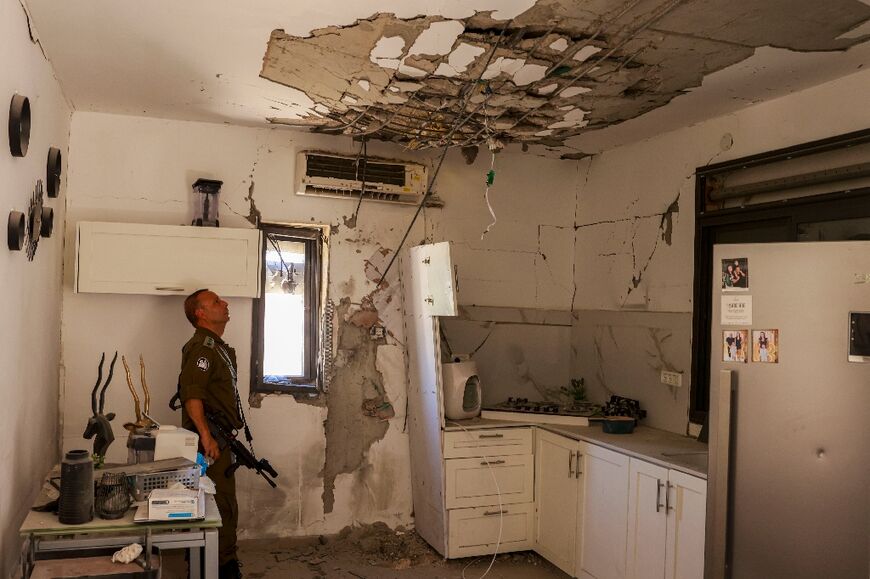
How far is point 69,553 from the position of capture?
9.23ft

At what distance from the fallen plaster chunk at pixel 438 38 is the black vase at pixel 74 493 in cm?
213

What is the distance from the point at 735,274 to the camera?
9.64 feet

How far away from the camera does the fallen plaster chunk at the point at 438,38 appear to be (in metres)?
2.85

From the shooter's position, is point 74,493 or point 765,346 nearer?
point 74,493

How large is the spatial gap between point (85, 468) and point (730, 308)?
8.55 ft

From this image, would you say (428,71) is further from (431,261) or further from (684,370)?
(684,370)

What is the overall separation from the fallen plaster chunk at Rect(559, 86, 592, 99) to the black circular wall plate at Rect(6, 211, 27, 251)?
8.28 feet

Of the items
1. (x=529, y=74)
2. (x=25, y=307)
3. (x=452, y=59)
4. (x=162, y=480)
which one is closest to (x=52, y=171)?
(x=25, y=307)

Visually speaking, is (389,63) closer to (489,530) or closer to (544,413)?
(544,413)

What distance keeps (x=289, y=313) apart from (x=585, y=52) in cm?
267

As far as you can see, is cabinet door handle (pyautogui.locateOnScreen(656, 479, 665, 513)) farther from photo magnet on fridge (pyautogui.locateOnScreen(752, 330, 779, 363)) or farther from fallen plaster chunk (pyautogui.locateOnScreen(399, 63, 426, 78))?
fallen plaster chunk (pyautogui.locateOnScreen(399, 63, 426, 78))

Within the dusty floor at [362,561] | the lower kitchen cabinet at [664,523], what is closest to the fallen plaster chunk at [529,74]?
the lower kitchen cabinet at [664,523]

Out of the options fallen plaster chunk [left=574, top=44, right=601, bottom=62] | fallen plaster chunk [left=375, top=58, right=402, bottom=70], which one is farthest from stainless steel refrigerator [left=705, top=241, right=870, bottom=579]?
fallen plaster chunk [left=375, top=58, right=402, bottom=70]

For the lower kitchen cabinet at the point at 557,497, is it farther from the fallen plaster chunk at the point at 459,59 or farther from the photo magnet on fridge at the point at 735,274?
the fallen plaster chunk at the point at 459,59
